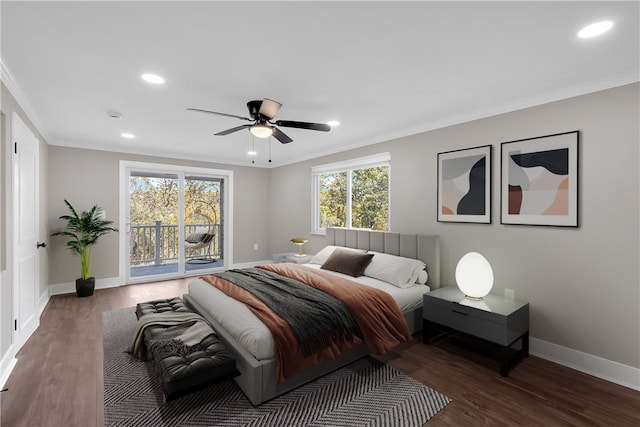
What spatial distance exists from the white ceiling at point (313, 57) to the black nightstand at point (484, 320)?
1.94 metres

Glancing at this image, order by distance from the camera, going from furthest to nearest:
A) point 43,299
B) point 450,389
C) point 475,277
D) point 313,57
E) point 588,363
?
1. point 43,299
2. point 475,277
3. point 588,363
4. point 450,389
5. point 313,57

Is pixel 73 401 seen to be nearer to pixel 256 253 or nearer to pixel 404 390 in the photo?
pixel 404 390

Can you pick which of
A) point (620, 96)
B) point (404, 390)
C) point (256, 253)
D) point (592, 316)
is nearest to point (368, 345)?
point (404, 390)

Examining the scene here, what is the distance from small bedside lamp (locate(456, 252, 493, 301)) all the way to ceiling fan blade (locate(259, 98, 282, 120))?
7.65 ft

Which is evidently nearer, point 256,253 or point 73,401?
point 73,401

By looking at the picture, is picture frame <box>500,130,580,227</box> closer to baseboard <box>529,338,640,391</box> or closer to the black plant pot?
baseboard <box>529,338,640,391</box>

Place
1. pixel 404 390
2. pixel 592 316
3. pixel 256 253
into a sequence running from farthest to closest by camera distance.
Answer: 1. pixel 256 253
2. pixel 592 316
3. pixel 404 390

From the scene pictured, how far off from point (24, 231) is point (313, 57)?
3.48 metres

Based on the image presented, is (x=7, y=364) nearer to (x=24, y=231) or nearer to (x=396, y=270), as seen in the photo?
(x=24, y=231)

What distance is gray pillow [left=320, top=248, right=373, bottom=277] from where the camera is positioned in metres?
3.84

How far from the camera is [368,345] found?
2607 mm

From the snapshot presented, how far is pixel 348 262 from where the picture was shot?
3949 millimetres

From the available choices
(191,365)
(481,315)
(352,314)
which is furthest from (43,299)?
(481,315)

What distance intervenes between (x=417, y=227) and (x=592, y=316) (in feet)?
6.13
